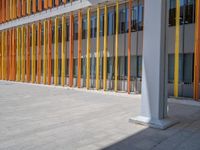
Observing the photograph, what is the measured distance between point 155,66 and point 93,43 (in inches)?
517

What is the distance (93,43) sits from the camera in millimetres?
19484

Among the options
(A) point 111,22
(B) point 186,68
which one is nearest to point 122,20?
(A) point 111,22

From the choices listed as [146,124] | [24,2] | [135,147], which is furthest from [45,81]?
[135,147]

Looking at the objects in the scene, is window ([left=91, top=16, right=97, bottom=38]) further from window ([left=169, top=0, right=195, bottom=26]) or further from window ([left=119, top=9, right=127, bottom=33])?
window ([left=169, top=0, right=195, bottom=26])

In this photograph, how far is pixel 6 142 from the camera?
540cm

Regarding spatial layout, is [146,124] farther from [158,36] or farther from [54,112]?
[54,112]

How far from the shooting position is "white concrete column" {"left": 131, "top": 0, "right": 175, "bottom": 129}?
6.71 metres

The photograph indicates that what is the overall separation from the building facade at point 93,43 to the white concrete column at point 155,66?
3137 millimetres

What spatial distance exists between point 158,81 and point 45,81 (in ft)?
51.2

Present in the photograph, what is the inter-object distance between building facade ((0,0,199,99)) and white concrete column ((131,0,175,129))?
3137 millimetres

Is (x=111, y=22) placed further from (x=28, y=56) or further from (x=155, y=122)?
(x=155, y=122)

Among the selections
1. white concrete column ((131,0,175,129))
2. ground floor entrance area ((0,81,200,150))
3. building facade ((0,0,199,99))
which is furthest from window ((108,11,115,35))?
white concrete column ((131,0,175,129))

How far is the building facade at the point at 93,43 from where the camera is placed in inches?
557

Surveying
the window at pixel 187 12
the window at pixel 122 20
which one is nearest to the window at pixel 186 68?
the window at pixel 187 12
